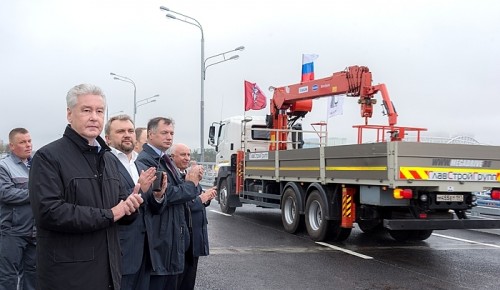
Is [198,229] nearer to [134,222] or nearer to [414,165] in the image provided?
[134,222]

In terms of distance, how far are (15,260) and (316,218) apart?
248 inches

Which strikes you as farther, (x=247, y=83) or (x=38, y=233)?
(x=247, y=83)

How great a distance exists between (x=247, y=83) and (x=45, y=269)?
13.8 metres

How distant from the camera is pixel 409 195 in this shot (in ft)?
24.6

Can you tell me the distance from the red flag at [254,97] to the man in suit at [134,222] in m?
12.1

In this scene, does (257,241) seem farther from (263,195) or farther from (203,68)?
(203,68)

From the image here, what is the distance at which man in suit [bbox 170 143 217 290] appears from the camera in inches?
175

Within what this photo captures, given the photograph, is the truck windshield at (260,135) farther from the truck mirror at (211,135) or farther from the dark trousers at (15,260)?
the dark trousers at (15,260)

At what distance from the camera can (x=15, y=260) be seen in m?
4.29

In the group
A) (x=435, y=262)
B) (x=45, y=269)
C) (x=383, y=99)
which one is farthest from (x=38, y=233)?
(x=383, y=99)

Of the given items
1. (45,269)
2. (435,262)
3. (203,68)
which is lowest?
(435,262)

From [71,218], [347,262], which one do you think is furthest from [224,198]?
[71,218]

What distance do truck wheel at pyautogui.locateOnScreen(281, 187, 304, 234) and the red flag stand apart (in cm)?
566

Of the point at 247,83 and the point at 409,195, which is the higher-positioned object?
the point at 247,83
